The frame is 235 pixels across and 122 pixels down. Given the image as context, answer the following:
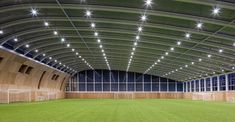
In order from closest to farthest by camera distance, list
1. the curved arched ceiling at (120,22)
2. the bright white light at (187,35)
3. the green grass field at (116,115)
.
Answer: the green grass field at (116,115) < the curved arched ceiling at (120,22) < the bright white light at (187,35)

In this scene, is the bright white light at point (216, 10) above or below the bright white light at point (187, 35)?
above

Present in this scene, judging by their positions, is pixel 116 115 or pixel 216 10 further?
pixel 216 10

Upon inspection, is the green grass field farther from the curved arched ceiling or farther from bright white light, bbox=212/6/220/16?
the curved arched ceiling

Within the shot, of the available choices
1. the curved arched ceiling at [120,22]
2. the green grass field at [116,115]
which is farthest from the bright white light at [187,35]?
the green grass field at [116,115]

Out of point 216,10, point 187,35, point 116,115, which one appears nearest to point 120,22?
point 187,35

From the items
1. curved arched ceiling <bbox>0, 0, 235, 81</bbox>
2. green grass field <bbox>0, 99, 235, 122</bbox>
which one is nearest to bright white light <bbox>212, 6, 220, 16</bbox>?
curved arched ceiling <bbox>0, 0, 235, 81</bbox>

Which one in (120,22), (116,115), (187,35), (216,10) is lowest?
(116,115)

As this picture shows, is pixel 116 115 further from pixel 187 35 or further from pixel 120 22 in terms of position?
pixel 187 35

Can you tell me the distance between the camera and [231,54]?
1956 inches

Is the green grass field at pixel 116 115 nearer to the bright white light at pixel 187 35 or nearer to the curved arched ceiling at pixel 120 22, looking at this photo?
the curved arched ceiling at pixel 120 22

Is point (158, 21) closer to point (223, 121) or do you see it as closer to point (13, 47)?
point (223, 121)

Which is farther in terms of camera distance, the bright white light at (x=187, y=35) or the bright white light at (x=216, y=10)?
the bright white light at (x=187, y=35)

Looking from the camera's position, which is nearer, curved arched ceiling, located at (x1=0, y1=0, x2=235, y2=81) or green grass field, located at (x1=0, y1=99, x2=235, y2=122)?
green grass field, located at (x1=0, y1=99, x2=235, y2=122)

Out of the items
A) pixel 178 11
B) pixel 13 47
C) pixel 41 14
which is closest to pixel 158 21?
pixel 178 11
